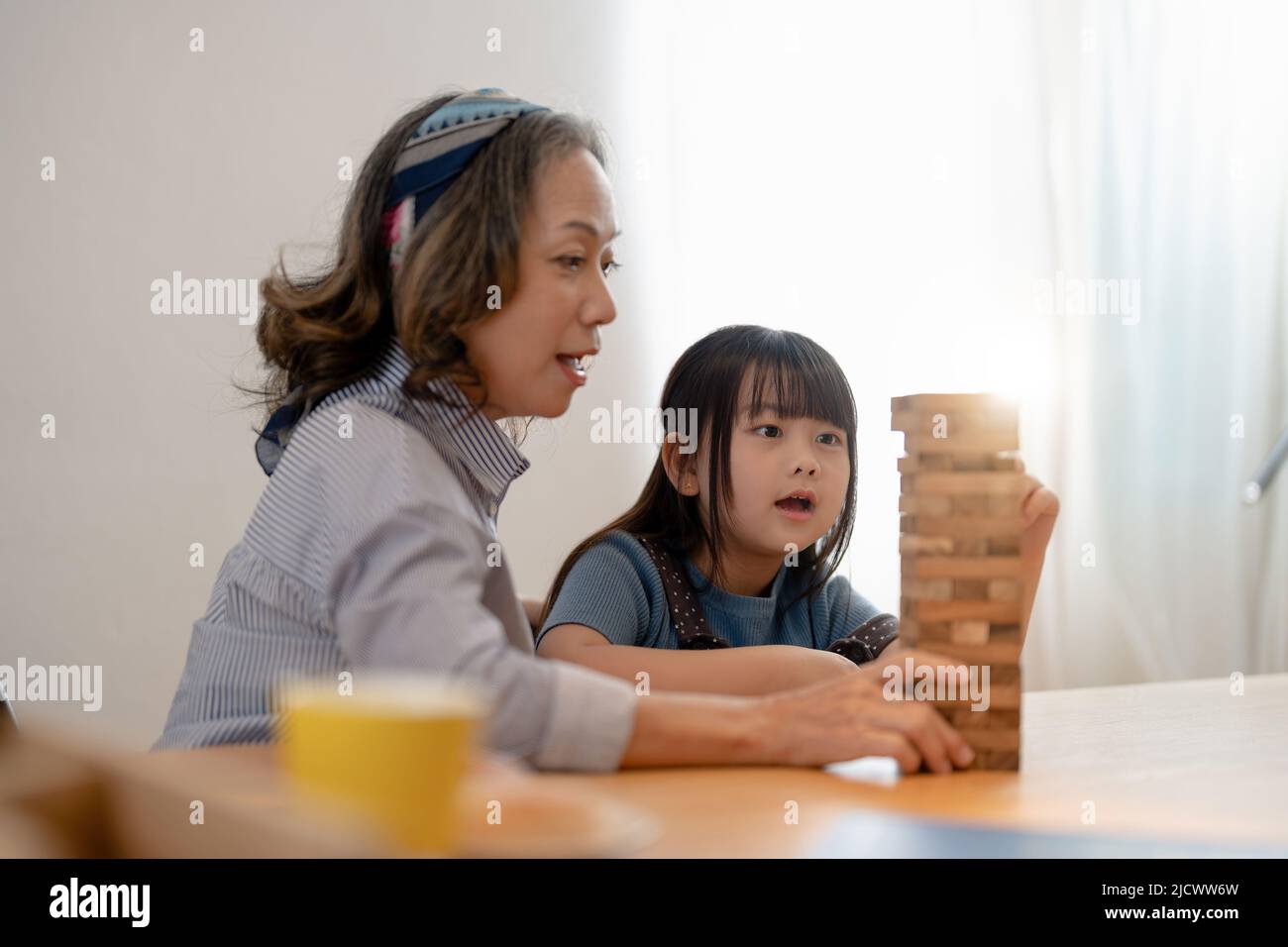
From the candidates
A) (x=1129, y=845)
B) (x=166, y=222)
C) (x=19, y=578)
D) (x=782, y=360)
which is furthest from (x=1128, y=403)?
(x=1129, y=845)

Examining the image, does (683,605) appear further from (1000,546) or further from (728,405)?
(1000,546)

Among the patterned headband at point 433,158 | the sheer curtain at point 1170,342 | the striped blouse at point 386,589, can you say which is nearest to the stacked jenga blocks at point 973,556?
the striped blouse at point 386,589

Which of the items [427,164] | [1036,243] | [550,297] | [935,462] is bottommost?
[935,462]

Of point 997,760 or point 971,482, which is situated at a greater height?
point 971,482

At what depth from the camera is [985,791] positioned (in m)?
0.72

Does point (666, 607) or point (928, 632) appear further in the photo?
point (666, 607)

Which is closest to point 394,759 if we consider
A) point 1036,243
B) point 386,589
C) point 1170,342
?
point 386,589

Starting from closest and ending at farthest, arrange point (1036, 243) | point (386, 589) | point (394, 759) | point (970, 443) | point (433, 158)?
point (394, 759)
point (386, 589)
point (970, 443)
point (433, 158)
point (1036, 243)

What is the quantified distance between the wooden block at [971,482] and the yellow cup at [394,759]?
1.51 feet

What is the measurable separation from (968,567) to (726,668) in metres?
0.33

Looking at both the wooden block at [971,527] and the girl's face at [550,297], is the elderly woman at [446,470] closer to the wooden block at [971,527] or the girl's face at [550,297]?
the girl's face at [550,297]

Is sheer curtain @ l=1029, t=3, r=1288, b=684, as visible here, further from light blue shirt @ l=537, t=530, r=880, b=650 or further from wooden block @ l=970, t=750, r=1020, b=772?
wooden block @ l=970, t=750, r=1020, b=772
